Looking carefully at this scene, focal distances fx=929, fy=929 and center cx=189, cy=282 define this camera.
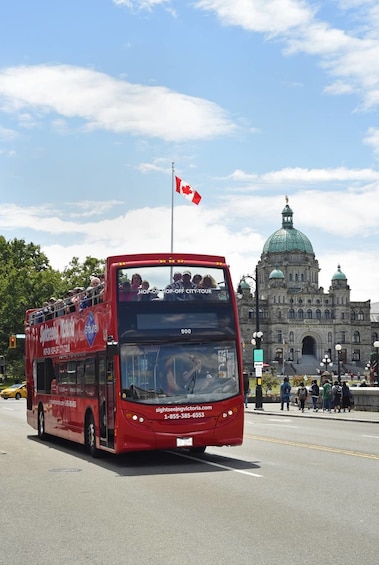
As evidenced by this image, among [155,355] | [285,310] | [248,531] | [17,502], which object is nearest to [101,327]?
[155,355]

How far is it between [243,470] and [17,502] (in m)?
4.82

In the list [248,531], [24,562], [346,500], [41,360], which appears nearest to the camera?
[24,562]

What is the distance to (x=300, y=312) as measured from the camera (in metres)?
186

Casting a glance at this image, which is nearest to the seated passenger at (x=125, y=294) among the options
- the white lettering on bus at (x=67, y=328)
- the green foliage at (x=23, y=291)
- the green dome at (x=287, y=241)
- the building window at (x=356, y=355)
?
the white lettering on bus at (x=67, y=328)

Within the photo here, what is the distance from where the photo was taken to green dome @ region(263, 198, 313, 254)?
19150cm

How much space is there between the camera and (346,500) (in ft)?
39.7

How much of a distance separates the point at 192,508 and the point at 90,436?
27.0ft

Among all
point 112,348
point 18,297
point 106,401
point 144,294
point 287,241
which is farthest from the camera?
point 287,241

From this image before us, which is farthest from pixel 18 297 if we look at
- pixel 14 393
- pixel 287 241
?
pixel 287 241

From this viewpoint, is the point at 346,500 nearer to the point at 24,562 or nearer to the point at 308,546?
the point at 308,546

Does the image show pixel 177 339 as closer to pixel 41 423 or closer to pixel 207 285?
pixel 207 285

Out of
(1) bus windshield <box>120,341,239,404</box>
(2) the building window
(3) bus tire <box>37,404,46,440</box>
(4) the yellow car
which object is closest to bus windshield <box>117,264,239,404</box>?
(1) bus windshield <box>120,341,239,404</box>

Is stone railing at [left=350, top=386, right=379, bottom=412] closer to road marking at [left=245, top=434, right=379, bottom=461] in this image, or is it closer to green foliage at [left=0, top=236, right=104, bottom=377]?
road marking at [left=245, top=434, right=379, bottom=461]

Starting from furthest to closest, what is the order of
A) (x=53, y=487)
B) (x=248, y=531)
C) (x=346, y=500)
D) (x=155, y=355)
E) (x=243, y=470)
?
(x=155, y=355) < (x=243, y=470) < (x=53, y=487) < (x=346, y=500) < (x=248, y=531)
